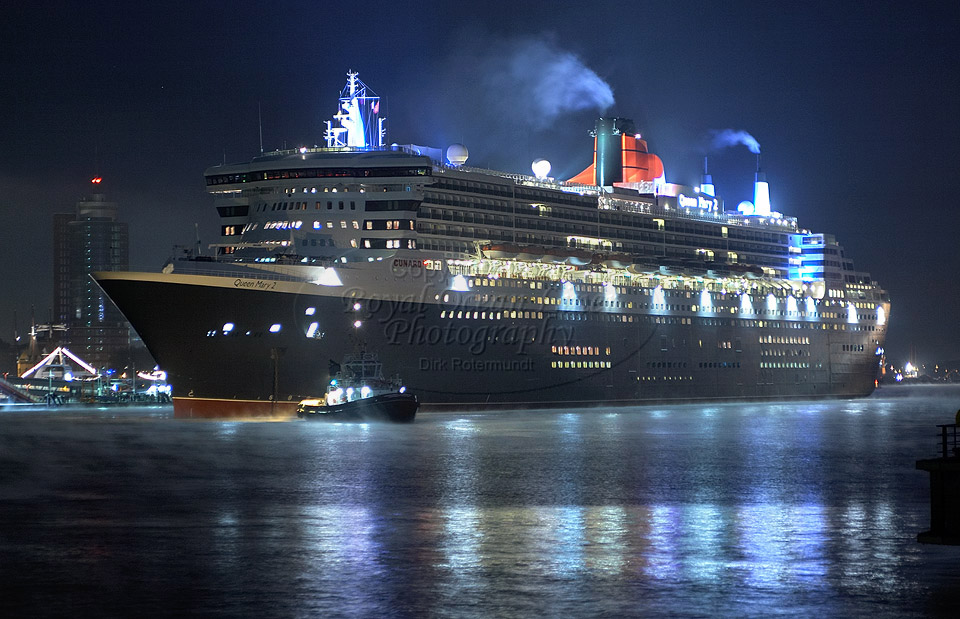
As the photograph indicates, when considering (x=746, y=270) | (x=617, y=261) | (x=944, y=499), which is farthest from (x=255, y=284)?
(x=944, y=499)

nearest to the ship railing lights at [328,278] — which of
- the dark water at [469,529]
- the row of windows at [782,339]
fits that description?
the dark water at [469,529]

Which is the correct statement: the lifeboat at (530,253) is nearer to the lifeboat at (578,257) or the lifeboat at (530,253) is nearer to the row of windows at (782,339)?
the lifeboat at (578,257)

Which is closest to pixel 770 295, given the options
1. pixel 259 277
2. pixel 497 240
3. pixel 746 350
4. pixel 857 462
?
pixel 746 350

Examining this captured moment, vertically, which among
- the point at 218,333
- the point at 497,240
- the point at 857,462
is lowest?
the point at 857,462

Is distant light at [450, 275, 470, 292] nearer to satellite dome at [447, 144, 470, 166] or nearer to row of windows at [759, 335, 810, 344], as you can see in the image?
satellite dome at [447, 144, 470, 166]

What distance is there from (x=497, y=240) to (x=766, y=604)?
54.9m

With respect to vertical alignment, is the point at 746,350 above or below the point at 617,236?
below

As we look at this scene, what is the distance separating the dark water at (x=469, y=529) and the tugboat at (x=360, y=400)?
31.9 ft

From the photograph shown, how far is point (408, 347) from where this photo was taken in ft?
212

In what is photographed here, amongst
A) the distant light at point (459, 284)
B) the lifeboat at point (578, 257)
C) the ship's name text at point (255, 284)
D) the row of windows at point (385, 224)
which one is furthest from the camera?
the lifeboat at point (578, 257)

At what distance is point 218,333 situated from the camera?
6103cm

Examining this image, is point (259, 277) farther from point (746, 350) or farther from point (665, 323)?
point (746, 350)

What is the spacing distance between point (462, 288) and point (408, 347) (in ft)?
17.4

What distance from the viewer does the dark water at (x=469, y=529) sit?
18.3m
